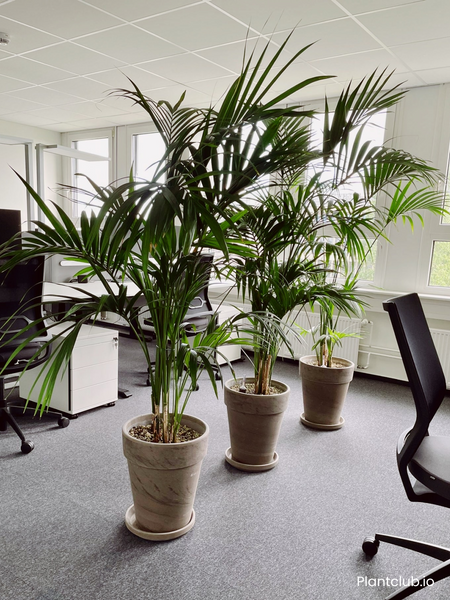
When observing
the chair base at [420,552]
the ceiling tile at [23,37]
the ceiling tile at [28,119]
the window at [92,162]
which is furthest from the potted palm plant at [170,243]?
the ceiling tile at [28,119]

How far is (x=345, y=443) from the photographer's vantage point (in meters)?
2.42

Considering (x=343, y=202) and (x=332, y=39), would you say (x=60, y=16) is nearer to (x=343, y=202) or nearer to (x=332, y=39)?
(x=332, y=39)

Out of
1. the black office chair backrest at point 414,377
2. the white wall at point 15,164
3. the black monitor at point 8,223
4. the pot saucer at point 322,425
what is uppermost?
the white wall at point 15,164

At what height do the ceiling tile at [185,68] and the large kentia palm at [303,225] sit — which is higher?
the ceiling tile at [185,68]

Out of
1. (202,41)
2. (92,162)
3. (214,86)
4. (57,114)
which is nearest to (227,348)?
(214,86)

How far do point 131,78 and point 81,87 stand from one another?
0.56 meters

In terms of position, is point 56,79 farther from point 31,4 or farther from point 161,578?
point 161,578

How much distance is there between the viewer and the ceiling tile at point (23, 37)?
261cm

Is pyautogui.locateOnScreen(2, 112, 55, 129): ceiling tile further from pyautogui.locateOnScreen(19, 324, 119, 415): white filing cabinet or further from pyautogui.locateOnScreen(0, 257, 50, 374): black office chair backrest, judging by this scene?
pyautogui.locateOnScreen(0, 257, 50, 374): black office chair backrest

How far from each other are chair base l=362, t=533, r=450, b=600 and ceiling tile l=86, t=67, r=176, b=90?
10.4ft

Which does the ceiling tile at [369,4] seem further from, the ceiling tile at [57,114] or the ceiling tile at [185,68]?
the ceiling tile at [57,114]

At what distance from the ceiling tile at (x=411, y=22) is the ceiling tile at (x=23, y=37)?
1.84 metres

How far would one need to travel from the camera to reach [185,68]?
3.17 meters

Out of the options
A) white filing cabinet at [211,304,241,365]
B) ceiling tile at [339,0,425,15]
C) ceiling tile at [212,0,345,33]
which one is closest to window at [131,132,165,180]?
white filing cabinet at [211,304,241,365]
